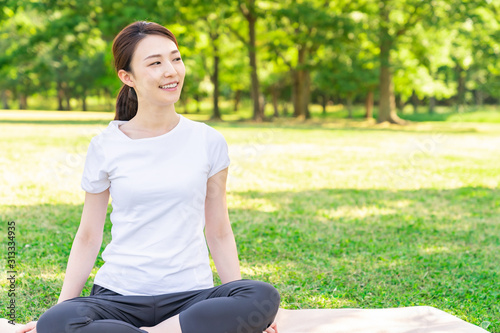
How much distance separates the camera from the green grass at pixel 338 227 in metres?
3.65

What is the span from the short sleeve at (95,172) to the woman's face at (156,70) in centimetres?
33

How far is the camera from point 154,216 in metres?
2.19

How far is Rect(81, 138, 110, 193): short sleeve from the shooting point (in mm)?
2229

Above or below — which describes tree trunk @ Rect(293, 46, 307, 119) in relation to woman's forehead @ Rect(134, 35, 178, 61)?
below

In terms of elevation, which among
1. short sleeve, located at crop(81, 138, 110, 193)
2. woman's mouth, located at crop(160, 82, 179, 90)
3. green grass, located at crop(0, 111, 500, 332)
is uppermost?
woman's mouth, located at crop(160, 82, 179, 90)

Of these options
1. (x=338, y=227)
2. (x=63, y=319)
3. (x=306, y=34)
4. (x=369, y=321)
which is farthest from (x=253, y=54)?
(x=63, y=319)

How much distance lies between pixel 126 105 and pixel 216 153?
0.54 meters

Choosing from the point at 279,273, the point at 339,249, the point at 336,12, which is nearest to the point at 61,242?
the point at 279,273

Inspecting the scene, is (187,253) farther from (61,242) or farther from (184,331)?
(61,242)

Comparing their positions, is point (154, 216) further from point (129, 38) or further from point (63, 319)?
point (129, 38)

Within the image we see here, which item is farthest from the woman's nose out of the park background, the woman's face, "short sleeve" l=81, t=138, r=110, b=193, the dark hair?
the park background

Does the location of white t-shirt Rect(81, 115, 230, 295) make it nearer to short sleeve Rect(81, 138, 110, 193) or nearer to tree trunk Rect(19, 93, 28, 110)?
short sleeve Rect(81, 138, 110, 193)

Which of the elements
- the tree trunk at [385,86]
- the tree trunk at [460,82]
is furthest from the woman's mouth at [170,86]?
the tree trunk at [460,82]

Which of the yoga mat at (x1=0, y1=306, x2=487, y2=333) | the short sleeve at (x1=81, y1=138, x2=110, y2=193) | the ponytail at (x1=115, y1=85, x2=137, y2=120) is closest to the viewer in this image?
the short sleeve at (x1=81, y1=138, x2=110, y2=193)
